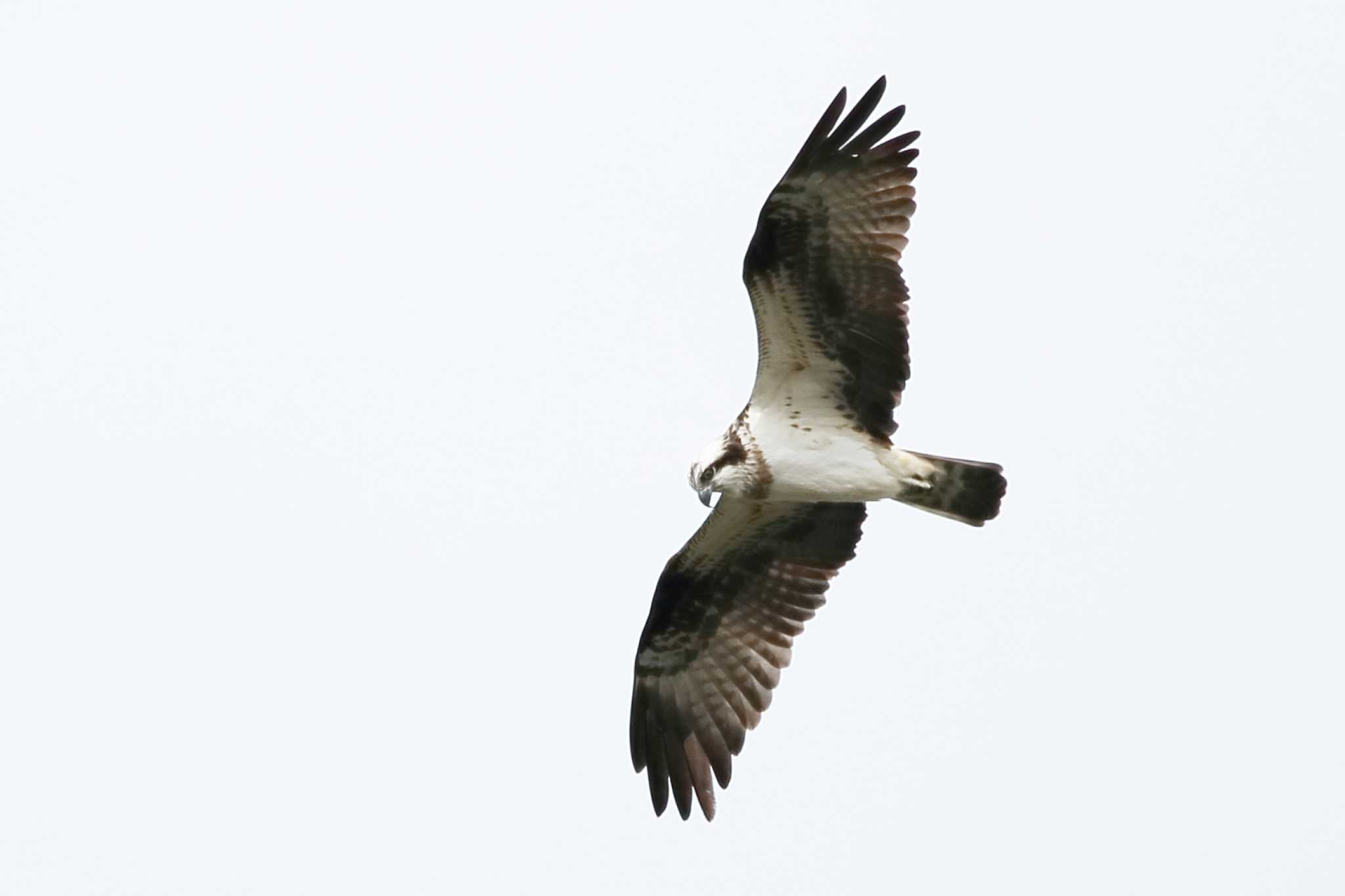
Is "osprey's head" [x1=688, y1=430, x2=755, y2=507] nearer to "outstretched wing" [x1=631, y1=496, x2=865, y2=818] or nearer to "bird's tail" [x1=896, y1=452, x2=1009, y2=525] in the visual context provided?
"outstretched wing" [x1=631, y1=496, x2=865, y2=818]

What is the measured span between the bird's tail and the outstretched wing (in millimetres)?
786

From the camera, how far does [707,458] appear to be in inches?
458

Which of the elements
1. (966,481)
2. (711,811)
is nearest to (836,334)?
(966,481)

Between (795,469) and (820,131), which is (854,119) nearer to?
(820,131)

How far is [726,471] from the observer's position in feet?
38.0

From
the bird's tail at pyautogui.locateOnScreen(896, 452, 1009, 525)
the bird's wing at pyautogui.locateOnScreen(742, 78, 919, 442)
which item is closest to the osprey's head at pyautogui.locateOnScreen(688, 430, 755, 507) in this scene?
the bird's wing at pyautogui.locateOnScreen(742, 78, 919, 442)

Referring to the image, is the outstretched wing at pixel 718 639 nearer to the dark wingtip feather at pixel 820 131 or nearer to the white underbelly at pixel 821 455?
the white underbelly at pixel 821 455

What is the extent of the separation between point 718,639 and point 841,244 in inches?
113

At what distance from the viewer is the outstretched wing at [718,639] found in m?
12.4

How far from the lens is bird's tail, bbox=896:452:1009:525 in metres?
11.6

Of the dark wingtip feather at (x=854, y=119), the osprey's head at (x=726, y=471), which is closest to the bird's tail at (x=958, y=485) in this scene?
the osprey's head at (x=726, y=471)

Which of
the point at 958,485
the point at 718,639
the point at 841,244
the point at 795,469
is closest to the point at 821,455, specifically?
the point at 795,469

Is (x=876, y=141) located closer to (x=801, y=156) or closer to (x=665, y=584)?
(x=801, y=156)

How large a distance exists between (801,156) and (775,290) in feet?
2.50
